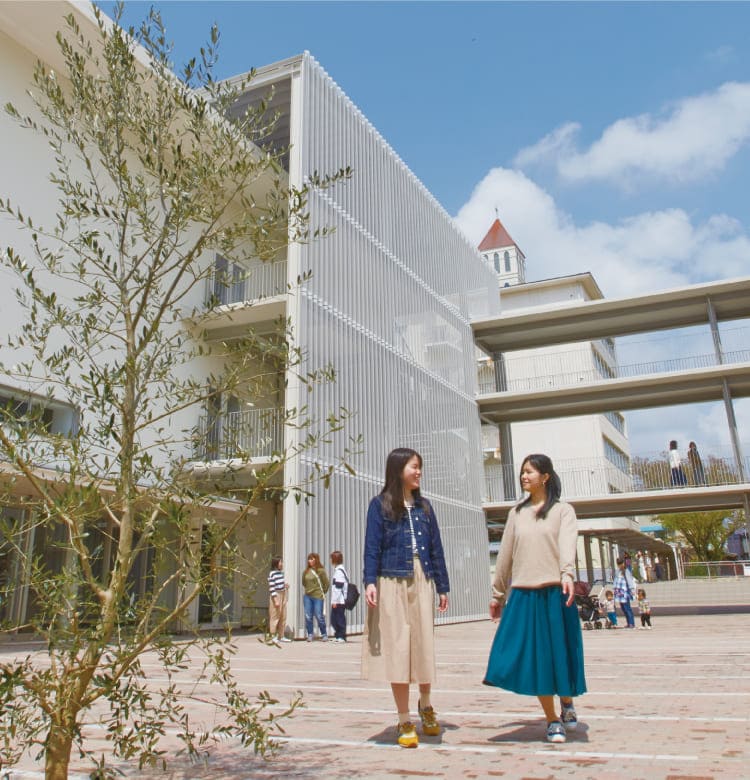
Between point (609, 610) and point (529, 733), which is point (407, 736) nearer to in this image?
point (529, 733)

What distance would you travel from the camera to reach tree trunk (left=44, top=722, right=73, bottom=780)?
293 cm

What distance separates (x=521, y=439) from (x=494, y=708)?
37.4 meters

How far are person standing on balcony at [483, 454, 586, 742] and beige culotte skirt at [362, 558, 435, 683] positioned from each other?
449 millimetres

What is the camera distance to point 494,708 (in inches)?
219

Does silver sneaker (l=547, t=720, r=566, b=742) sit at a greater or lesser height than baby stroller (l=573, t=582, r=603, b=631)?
lesser

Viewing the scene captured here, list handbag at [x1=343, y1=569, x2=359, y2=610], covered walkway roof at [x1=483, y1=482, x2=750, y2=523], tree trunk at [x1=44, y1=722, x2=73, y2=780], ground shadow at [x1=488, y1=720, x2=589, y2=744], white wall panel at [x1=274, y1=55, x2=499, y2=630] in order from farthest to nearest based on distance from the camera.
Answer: covered walkway roof at [x1=483, y1=482, x2=750, y2=523] → white wall panel at [x1=274, y1=55, x2=499, y2=630] → handbag at [x1=343, y1=569, x2=359, y2=610] → ground shadow at [x1=488, y1=720, x2=589, y2=744] → tree trunk at [x1=44, y1=722, x2=73, y2=780]

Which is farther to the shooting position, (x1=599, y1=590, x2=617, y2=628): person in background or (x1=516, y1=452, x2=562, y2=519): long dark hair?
(x1=599, y1=590, x2=617, y2=628): person in background

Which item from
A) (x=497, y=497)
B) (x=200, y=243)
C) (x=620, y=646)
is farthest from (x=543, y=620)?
(x=497, y=497)

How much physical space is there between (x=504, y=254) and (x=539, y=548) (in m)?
76.6

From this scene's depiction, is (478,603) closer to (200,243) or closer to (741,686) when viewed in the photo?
(741,686)

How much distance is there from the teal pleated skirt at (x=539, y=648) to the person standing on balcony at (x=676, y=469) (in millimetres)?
20649

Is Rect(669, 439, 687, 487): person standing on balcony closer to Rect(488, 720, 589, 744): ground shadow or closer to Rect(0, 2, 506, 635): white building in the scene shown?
Rect(0, 2, 506, 635): white building

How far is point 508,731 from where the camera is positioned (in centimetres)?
458

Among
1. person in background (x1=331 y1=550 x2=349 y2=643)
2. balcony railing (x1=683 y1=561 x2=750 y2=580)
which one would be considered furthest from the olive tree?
balcony railing (x1=683 y1=561 x2=750 y2=580)
